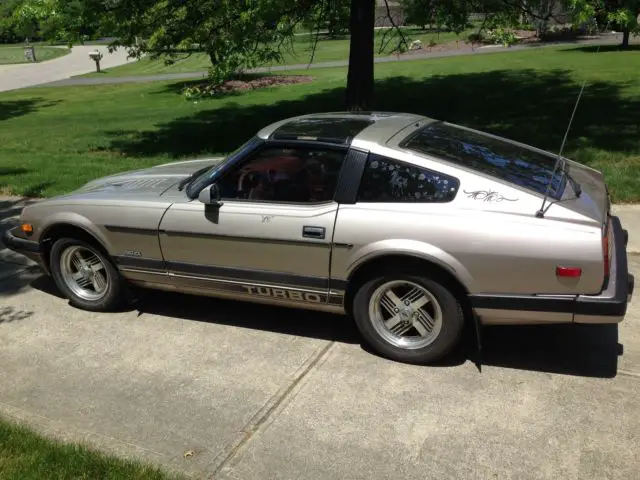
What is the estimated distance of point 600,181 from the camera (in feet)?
14.4

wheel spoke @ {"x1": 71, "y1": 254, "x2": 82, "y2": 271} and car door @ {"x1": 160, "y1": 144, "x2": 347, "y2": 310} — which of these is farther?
wheel spoke @ {"x1": 71, "y1": 254, "x2": 82, "y2": 271}

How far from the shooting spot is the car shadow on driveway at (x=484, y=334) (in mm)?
3977

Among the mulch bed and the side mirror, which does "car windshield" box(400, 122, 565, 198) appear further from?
the mulch bed

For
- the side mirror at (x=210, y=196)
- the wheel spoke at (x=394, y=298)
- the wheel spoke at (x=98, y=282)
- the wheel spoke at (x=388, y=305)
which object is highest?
the side mirror at (x=210, y=196)

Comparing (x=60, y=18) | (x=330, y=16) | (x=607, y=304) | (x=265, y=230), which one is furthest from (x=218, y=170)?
(x=330, y=16)

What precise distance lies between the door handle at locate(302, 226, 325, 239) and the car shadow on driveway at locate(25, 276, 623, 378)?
0.83 metres

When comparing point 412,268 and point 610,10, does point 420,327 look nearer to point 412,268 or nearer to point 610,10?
point 412,268

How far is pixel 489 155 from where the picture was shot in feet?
13.8

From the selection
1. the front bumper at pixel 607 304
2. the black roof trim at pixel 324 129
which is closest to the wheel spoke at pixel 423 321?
the front bumper at pixel 607 304

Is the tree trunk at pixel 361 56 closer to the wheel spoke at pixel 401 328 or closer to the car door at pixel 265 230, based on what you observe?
the car door at pixel 265 230

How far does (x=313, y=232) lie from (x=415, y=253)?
26.1 inches

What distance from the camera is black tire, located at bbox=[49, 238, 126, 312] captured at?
4797 mm

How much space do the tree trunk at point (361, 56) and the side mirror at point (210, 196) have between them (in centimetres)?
742

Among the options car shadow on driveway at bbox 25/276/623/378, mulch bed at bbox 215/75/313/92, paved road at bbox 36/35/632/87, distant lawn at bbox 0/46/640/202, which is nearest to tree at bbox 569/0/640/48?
distant lawn at bbox 0/46/640/202
